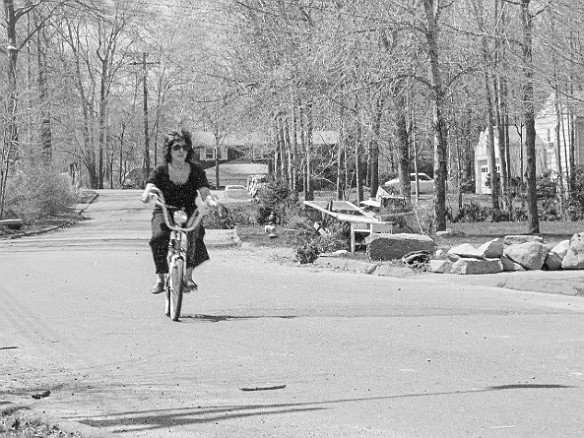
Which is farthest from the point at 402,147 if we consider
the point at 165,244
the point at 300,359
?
the point at 300,359

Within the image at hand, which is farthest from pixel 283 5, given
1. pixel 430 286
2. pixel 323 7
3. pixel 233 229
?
pixel 430 286

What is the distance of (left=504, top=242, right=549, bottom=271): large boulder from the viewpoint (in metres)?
16.8

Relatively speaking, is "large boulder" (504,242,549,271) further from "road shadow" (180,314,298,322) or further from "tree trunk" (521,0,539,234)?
"road shadow" (180,314,298,322)

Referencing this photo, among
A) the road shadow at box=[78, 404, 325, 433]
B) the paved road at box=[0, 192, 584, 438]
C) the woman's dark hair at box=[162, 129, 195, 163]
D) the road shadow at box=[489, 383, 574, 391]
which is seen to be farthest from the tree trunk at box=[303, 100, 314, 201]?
the road shadow at box=[78, 404, 325, 433]

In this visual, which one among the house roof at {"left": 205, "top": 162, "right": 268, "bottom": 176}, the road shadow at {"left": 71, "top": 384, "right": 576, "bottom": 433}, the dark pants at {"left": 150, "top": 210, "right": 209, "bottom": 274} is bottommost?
the road shadow at {"left": 71, "top": 384, "right": 576, "bottom": 433}

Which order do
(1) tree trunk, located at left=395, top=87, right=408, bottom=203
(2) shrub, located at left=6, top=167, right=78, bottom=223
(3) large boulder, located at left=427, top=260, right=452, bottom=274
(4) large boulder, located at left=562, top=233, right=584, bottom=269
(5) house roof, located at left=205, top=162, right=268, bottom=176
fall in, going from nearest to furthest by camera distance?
1. (4) large boulder, located at left=562, top=233, right=584, bottom=269
2. (3) large boulder, located at left=427, top=260, right=452, bottom=274
3. (1) tree trunk, located at left=395, top=87, right=408, bottom=203
4. (2) shrub, located at left=6, top=167, right=78, bottom=223
5. (5) house roof, located at left=205, top=162, right=268, bottom=176

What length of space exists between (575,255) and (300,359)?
8916 mm

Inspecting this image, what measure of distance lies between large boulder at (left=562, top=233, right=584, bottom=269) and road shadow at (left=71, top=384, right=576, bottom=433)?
9900 millimetres

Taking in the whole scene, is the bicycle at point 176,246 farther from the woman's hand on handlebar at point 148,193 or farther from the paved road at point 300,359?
the paved road at point 300,359

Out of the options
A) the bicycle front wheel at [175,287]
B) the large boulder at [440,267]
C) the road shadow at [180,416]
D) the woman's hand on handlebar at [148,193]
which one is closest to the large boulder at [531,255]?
the large boulder at [440,267]

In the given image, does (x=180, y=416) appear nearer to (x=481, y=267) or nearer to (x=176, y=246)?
(x=176, y=246)

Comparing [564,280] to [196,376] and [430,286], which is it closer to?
[430,286]

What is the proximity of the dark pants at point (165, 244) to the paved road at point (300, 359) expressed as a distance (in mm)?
637

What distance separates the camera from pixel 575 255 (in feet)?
54.6
